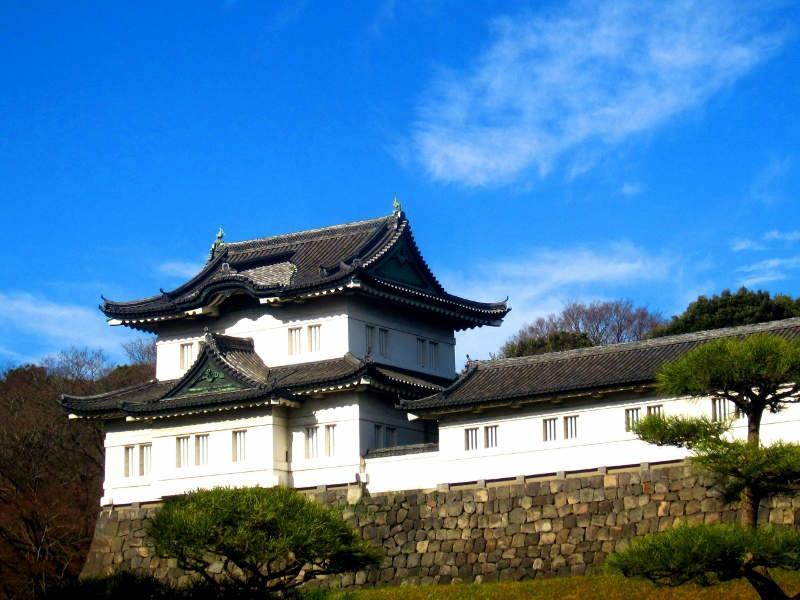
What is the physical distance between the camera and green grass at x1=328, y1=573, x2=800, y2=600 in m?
31.3

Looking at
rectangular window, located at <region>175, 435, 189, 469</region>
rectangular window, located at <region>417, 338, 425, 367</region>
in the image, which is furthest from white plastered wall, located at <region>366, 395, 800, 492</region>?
rectangular window, located at <region>417, 338, 425, 367</region>

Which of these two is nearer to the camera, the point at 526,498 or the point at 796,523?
the point at 796,523

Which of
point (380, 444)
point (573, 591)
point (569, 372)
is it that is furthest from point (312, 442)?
point (573, 591)

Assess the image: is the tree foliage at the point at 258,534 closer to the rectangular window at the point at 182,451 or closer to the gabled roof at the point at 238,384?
the gabled roof at the point at 238,384

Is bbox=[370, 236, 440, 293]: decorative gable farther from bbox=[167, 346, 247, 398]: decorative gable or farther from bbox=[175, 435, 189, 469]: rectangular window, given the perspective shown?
bbox=[175, 435, 189, 469]: rectangular window

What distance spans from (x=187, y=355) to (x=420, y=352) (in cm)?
735

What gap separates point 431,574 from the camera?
126 feet

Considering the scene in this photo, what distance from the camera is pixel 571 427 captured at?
3809 cm

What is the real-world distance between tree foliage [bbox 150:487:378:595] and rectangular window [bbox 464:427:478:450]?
8.47 meters

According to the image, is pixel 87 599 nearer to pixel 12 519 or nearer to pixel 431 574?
pixel 431 574

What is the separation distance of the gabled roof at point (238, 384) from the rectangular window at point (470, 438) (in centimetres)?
328

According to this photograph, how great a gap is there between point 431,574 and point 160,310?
13216mm

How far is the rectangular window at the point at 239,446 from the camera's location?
139 ft

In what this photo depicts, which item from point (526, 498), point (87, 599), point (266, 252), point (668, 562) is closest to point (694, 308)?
point (266, 252)
